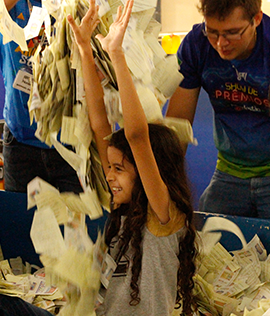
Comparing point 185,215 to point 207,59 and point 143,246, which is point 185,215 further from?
point 207,59

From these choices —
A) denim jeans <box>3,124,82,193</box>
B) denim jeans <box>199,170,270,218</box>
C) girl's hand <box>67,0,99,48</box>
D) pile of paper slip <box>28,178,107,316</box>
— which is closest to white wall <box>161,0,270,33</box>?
denim jeans <box>199,170,270,218</box>

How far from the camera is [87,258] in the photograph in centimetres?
92

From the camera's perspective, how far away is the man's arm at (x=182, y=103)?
4.85ft

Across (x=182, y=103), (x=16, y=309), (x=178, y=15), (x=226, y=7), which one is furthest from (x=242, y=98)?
(x=178, y=15)

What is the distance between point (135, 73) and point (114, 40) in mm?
107

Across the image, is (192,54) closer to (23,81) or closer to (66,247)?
(23,81)

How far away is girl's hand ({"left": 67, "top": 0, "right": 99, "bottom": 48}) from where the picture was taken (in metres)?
0.84

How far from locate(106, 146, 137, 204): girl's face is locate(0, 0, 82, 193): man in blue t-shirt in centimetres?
36

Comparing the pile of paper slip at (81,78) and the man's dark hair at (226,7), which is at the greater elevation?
the man's dark hair at (226,7)

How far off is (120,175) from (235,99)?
581 mm

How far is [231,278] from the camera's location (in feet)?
4.73

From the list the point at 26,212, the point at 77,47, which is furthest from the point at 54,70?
the point at 26,212

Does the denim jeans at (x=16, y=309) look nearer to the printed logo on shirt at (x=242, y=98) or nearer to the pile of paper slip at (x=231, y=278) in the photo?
the pile of paper slip at (x=231, y=278)

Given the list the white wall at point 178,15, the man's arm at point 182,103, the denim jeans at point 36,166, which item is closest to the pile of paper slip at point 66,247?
the denim jeans at point 36,166
